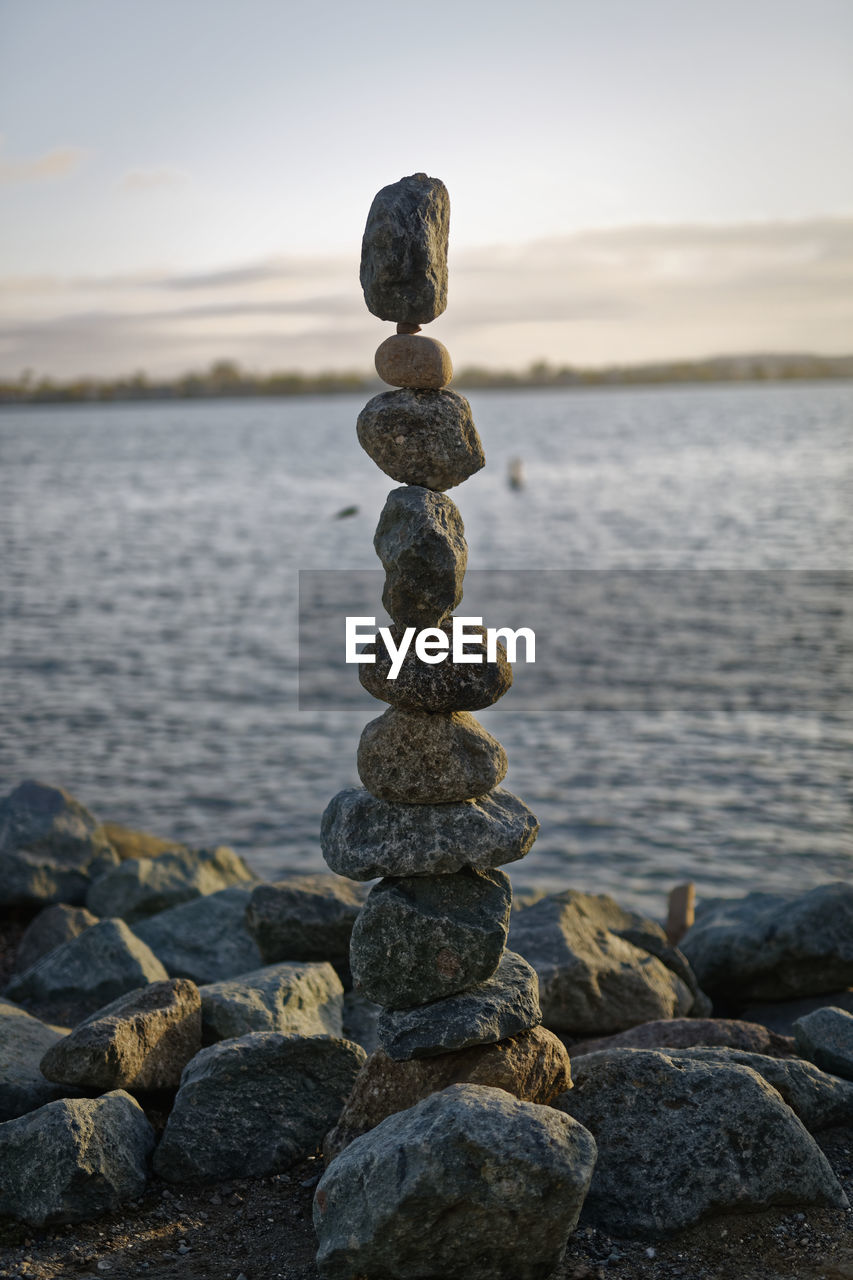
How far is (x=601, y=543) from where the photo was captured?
42.9 meters

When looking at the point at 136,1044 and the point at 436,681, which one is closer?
Result: the point at 436,681

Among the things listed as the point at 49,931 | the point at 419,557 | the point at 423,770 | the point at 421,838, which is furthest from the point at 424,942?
the point at 49,931

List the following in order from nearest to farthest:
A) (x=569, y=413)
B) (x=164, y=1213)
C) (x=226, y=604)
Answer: (x=164, y=1213) < (x=226, y=604) < (x=569, y=413)

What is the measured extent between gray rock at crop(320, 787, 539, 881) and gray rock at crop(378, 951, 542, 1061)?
2.38 feet

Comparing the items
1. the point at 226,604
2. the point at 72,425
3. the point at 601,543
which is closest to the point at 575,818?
the point at 226,604

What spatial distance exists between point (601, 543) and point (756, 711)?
2145 centimetres

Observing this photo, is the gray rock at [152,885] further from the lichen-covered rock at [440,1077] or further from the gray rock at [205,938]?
the lichen-covered rock at [440,1077]

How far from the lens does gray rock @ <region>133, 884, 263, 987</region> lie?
35.5 ft

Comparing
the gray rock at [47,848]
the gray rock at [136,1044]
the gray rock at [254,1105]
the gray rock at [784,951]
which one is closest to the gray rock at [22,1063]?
the gray rock at [136,1044]

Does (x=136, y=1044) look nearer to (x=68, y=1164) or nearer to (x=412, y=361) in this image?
(x=68, y=1164)

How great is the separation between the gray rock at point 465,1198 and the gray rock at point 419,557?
2.65 meters

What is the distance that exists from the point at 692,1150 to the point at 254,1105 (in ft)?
8.79

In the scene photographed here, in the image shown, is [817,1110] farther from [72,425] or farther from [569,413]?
[72,425]

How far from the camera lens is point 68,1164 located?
6773mm
